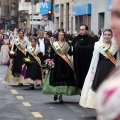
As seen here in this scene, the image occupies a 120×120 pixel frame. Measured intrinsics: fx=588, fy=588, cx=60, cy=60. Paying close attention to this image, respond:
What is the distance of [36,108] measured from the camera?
11555mm

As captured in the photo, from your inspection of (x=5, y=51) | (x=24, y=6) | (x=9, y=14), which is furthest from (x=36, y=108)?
(x=9, y=14)

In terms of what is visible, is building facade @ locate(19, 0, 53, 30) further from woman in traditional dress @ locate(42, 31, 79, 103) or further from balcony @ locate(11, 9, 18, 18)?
woman in traditional dress @ locate(42, 31, 79, 103)

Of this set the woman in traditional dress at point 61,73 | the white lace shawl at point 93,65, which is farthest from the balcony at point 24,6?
the white lace shawl at point 93,65

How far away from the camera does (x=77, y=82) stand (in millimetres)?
12164

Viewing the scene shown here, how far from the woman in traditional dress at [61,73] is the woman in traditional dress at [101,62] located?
225cm

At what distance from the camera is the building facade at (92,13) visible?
34.2 metres

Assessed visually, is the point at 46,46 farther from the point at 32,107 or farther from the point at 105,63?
the point at 105,63

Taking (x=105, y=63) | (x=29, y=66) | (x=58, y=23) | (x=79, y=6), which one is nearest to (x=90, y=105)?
(x=105, y=63)

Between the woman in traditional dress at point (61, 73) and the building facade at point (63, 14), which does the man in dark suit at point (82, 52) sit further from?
the building facade at point (63, 14)


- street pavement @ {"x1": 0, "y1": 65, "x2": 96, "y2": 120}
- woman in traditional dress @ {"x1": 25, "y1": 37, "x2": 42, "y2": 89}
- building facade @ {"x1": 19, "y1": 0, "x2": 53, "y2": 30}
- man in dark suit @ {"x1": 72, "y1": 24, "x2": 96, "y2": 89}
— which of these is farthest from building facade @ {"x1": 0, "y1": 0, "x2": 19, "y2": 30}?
man in dark suit @ {"x1": 72, "y1": 24, "x2": 96, "y2": 89}

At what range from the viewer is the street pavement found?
1025 cm

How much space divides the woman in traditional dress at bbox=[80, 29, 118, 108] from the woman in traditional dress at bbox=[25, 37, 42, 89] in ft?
20.4

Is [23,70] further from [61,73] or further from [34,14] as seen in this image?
[34,14]

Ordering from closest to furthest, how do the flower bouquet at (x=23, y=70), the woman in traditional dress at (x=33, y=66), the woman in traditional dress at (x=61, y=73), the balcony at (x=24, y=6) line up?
the woman in traditional dress at (x=61, y=73) → the woman in traditional dress at (x=33, y=66) → the flower bouquet at (x=23, y=70) → the balcony at (x=24, y=6)
